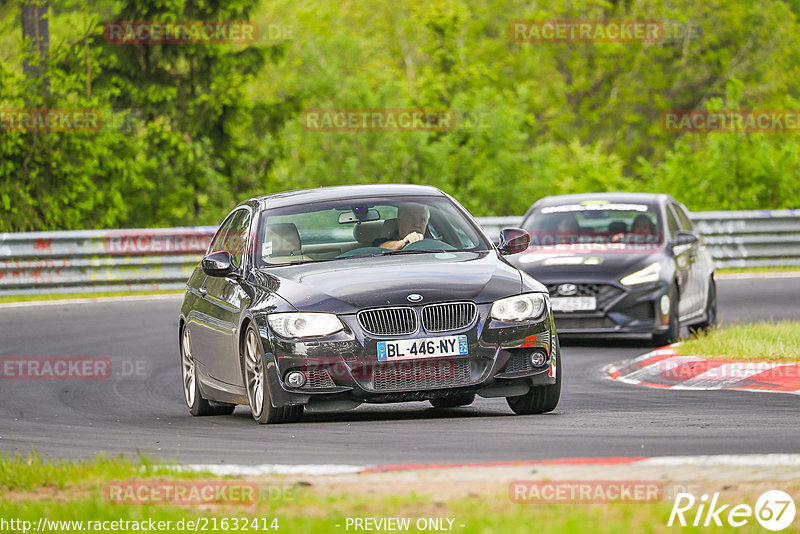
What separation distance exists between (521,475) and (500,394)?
2991 millimetres

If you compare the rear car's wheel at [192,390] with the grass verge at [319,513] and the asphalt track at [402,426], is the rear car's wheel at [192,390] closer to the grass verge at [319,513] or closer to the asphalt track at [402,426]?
the asphalt track at [402,426]

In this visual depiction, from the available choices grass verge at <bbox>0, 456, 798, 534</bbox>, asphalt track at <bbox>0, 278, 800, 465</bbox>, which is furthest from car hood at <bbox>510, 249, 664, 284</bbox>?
grass verge at <bbox>0, 456, 798, 534</bbox>

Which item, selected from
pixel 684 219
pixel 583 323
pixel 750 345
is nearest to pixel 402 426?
pixel 750 345

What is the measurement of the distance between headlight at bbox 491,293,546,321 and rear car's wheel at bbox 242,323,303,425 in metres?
1.33

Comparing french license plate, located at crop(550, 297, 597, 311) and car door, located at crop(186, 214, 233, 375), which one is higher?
car door, located at crop(186, 214, 233, 375)

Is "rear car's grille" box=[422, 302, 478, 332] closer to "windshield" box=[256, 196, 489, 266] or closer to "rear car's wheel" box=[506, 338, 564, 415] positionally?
"rear car's wheel" box=[506, 338, 564, 415]

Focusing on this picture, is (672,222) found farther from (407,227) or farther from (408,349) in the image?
(408,349)

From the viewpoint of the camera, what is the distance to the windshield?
33.2ft

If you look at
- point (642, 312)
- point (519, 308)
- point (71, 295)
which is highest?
point (519, 308)

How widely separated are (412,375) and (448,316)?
1.35 ft

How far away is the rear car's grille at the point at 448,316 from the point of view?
29.5 feet

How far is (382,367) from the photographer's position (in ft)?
29.3

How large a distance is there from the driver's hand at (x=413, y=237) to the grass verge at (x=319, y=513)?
12.6ft

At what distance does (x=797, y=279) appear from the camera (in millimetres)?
23375
